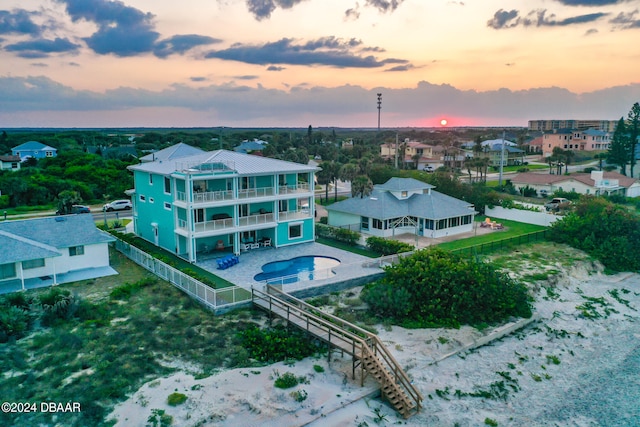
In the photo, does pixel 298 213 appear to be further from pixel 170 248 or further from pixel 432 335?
pixel 432 335

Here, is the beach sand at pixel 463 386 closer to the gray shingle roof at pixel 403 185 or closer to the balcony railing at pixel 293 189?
the balcony railing at pixel 293 189

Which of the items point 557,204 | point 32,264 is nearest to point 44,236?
point 32,264

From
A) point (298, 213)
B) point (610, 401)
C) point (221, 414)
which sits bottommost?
point (610, 401)

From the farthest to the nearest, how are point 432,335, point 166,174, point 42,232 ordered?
point 166,174 < point 42,232 < point 432,335

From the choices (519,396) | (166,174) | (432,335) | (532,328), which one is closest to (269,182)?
(166,174)

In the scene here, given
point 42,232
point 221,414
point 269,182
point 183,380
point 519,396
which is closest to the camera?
point 221,414

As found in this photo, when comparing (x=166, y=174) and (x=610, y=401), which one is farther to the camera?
(x=166, y=174)

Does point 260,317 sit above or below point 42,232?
below

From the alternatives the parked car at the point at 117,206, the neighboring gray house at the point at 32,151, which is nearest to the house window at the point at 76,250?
the parked car at the point at 117,206
